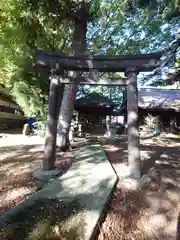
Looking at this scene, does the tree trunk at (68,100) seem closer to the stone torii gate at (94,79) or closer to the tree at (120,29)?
the tree at (120,29)

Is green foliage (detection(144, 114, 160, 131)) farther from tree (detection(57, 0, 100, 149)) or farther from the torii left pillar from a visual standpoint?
the torii left pillar

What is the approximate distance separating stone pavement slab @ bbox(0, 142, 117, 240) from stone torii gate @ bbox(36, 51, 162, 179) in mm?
645

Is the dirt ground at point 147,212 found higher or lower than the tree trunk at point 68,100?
lower

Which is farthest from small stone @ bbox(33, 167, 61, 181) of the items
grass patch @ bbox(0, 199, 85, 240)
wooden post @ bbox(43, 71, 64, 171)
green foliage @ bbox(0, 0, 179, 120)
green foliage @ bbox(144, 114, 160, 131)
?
green foliage @ bbox(144, 114, 160, 131)

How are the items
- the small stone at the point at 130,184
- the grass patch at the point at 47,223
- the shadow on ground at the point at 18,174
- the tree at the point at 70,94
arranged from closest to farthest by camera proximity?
the grass patch at the point at 47,223 < the shadow on ground at the point at 18,174 < the small stone at the point at 130,184 < the tree at the point at 70,94

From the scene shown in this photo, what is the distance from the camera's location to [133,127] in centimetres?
418

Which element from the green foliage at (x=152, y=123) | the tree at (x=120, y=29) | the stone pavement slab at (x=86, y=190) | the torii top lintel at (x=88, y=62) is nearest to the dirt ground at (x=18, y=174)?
the stone pavement slab at (x=86, y=190)

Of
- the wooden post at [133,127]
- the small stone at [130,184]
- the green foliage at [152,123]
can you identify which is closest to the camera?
the small stone at [130,184]

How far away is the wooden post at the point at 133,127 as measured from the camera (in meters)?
4.12

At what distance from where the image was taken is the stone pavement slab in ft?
8.03

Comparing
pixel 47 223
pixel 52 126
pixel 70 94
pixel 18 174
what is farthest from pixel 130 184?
pixel 70 94

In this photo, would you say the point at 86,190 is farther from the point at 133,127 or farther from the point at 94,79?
the point at 94,79

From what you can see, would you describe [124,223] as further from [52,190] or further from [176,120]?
[176,120]

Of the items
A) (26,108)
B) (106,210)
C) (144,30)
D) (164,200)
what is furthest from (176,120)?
(106,210)
